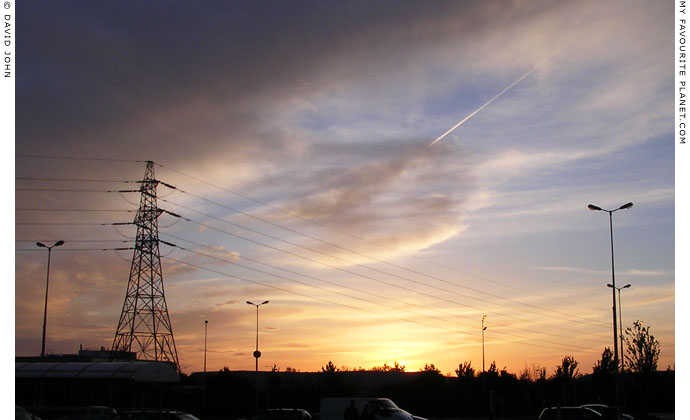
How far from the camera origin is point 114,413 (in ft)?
112

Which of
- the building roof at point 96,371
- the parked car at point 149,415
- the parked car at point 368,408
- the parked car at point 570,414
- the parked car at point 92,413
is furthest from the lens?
the parked car at point 570,414

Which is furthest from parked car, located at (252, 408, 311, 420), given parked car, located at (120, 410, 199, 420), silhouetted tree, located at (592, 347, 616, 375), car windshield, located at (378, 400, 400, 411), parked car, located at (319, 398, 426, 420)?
silhouetted tree, located at (592, 347, 616, 375)

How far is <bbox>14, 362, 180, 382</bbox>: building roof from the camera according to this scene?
35.6 meters

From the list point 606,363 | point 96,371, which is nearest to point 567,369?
point 606,363

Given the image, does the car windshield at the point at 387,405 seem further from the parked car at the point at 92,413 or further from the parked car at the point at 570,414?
the parked car at the point at 92,413

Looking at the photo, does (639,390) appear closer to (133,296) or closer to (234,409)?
(234,409)

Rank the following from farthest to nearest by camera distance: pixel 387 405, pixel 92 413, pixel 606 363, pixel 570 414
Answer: pixel 606 363 → pixel 570 414 → pixel 387 405 → pixel 92 413

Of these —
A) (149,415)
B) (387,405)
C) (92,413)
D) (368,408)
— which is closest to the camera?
(149,415)

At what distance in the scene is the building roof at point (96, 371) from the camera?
3562 cm

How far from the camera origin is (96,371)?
1425 inches

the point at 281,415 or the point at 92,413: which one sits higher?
the point at 92,413

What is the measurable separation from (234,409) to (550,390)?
3508 centimetres

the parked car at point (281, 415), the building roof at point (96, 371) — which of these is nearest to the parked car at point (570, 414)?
the parked car at point (281, 415)

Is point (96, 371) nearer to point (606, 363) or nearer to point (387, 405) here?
point (387, 405)
